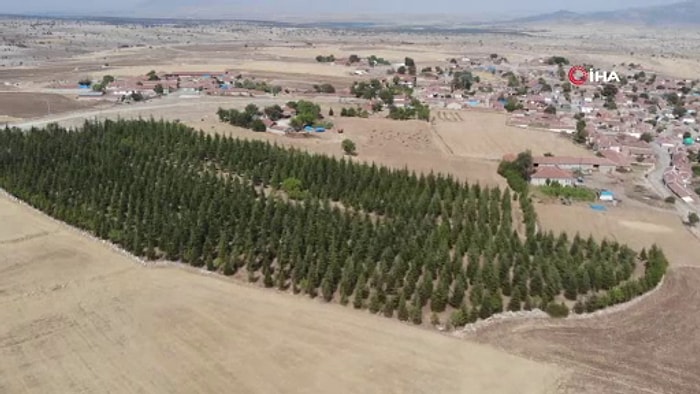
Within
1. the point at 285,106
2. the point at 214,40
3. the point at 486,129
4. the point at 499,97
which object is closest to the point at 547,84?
the point at 499,97

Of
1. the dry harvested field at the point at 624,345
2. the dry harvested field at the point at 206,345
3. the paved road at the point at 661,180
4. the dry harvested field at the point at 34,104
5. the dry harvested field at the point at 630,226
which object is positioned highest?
the dry harvested field at the point at 206,345

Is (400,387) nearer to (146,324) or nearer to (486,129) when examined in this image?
(146,324)

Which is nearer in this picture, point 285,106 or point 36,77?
point 285,106

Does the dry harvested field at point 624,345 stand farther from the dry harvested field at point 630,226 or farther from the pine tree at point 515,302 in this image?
the dry harvested field at point 630,226

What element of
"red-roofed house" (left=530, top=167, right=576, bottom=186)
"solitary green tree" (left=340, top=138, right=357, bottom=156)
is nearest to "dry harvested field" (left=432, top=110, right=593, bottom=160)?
"red-roofed house" (left=530, top=167, right=576, bottom=186)

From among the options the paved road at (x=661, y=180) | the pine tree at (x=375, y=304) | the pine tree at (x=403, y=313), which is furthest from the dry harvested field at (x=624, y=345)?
the paved road at (x=661, y=180)

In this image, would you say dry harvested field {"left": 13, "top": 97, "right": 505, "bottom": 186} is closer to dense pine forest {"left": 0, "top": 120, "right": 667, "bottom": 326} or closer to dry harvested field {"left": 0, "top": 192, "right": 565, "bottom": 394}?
dense pine forest {"left": 0, "top": 120, "right": 667, "bottom": 326}
